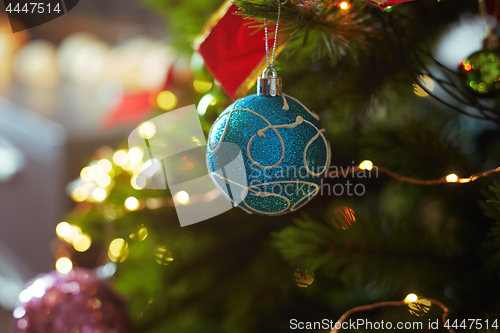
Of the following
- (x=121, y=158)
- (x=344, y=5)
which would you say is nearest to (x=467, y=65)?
(x=344, y=5)

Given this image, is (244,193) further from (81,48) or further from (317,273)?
(81,48)

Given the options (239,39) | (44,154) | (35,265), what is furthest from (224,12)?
(35,265)

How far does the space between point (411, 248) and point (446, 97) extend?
454 millimetres

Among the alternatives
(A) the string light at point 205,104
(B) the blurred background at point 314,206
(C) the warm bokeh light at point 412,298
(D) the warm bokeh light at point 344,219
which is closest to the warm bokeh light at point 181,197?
(B) the blurred background at point 314,206

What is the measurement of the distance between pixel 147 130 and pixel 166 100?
15cm

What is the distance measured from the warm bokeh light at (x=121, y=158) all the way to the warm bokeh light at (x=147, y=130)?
124 mm

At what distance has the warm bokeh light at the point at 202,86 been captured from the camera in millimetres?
719

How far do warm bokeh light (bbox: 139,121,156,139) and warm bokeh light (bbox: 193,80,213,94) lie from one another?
111 millimetres

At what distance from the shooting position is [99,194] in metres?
0.76

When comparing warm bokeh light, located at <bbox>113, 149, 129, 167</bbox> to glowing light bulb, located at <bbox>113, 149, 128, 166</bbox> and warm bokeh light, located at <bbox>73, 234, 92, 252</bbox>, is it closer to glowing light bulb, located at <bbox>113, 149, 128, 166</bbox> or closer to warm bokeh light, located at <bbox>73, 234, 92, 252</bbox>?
glowing light bulb, located at <bbox>113, 149, 128, 166</bbox>

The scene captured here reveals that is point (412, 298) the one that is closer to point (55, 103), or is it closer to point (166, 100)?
point (166, 100)

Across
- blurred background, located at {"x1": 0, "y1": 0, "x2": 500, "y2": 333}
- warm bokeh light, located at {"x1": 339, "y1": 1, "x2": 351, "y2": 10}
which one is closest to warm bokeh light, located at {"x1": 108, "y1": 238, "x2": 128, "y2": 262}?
blurred background, located at {"x1": 0, "y1": 0, "x2": 500, "y2": 333}

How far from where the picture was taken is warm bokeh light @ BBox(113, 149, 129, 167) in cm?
→ 83

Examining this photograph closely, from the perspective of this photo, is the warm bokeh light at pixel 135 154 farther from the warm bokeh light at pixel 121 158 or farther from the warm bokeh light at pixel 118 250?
the warm bokeh light at pixel 118 250
